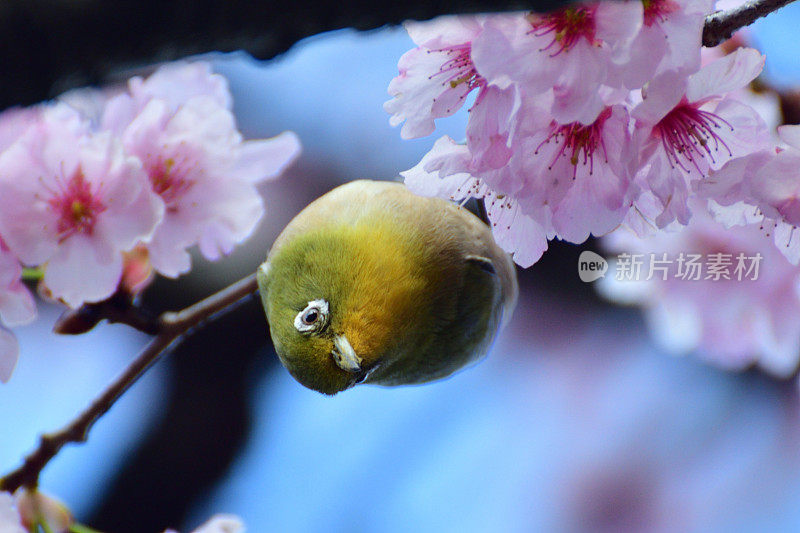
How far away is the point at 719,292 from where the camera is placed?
1.14m

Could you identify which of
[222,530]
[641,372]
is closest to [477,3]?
[222,530]

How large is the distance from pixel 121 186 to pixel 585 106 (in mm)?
440

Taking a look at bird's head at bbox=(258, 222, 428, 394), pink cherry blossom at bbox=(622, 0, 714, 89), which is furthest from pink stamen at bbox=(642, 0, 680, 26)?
bird's head at bbox=(258, 222, 428, 394)

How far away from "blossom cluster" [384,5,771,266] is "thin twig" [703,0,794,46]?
0.6 inches

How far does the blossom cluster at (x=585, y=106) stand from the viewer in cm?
46

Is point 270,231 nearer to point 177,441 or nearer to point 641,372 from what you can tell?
point 177,441

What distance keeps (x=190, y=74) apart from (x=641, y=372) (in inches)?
106

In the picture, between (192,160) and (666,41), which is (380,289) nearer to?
(192,160)

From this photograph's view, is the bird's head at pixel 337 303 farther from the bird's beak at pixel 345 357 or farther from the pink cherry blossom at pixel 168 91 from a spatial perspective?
the pink cherry blossom at pixel 168 91

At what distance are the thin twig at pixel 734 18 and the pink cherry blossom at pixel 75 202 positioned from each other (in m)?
0.48

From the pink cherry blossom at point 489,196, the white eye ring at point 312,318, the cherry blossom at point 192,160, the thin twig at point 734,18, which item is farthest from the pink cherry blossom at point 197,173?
the thin twig at point 734,18

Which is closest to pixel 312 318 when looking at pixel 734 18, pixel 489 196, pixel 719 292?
pixel 489 196

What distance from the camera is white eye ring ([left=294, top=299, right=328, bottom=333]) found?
722 mm

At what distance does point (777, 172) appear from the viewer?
21.1 inches
